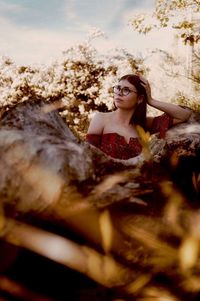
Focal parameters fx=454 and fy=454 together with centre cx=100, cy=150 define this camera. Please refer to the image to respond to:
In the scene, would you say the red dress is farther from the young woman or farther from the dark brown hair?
the dark brown hair

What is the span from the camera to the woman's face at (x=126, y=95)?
394 cm

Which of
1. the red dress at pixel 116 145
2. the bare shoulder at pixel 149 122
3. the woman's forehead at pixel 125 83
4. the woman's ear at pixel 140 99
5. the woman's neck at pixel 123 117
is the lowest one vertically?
the red dress at pixel 116 145

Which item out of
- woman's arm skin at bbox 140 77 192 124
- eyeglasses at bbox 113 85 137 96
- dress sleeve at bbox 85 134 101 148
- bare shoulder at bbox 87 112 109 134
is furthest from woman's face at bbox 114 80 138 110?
dress sleeve at bbox 85 134 101 148

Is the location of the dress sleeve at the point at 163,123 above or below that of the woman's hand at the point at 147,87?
below

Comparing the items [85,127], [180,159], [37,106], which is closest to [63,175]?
[37,106]

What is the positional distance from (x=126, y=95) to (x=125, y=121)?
463mm

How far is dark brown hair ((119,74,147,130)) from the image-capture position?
3938 mm

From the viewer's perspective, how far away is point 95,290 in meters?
1.39

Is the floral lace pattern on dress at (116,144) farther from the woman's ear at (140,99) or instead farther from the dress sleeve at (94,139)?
the woman's ear at (140,99)

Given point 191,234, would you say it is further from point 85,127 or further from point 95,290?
point 85,127

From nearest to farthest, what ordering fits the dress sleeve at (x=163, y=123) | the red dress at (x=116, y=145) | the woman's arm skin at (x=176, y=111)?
the woman's arm skin at (x=176, y=111), the dress sleeve at (x=163, y=123), the red dress at (x=116, y=145)

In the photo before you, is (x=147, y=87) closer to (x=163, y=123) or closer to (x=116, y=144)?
(x=116, y=144)

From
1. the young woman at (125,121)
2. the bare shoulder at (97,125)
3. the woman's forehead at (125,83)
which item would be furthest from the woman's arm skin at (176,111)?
the bare shoulder at (97,125)

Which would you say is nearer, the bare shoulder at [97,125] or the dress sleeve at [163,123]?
the dress sleeve at [163,123]
